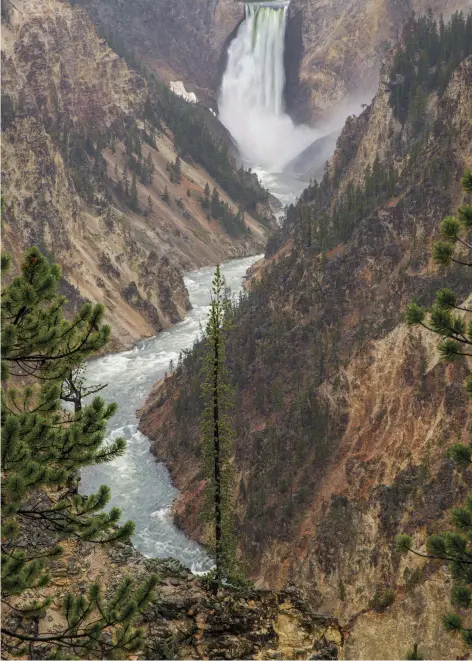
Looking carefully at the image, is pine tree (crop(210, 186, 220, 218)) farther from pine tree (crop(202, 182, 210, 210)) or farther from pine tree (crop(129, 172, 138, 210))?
pine tree (crop(129, 172, 138, 210))

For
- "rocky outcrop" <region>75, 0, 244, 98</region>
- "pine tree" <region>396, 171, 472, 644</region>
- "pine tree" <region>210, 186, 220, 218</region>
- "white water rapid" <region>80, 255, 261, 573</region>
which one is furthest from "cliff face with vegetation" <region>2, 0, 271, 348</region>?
"rocky outcrop" <region>75, 0, 244, 98</region>

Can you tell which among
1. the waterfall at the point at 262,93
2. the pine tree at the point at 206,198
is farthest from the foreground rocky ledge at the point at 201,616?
the waterfall at the point at 262,93

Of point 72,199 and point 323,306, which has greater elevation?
point 72,199

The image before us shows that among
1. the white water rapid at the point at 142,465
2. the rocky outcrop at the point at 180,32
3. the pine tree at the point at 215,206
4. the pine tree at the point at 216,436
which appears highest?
the rocky outcrop at the point at 180,32

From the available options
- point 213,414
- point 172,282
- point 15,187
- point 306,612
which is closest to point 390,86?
point 172,282

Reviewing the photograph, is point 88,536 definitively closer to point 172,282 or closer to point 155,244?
point 172,282

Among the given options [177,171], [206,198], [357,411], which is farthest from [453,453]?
[177,171]

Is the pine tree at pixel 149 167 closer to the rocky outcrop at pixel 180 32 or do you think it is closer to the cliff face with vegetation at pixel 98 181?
the cliff face with vegetation at pixel 98 181
